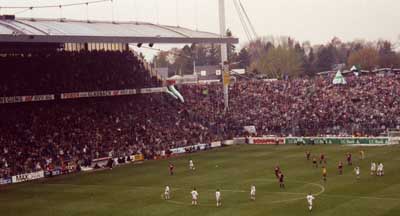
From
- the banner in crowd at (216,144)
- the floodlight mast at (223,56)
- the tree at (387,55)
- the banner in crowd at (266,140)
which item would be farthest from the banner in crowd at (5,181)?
the tree at (387,55)

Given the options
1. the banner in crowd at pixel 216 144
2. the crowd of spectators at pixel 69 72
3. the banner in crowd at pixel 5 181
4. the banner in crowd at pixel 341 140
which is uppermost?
the crowd of spectators at pixel 69 72

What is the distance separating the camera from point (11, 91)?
68312mm

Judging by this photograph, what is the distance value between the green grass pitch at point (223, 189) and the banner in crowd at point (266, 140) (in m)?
11.2

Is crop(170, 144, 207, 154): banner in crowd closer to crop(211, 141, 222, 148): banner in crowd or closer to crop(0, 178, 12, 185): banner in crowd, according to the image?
crop(211, 141, 222, 148): banner in crowd

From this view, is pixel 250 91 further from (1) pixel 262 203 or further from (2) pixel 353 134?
(1) pixel 262 203

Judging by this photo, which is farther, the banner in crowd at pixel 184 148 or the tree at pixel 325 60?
the tree at pixel 325 60

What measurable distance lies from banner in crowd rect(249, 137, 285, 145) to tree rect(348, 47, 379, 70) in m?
74.5

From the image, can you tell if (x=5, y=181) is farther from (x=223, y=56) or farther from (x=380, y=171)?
(x=223, y=56)

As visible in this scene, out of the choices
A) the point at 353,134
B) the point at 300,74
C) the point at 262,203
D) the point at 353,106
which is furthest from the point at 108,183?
the point at 300,74

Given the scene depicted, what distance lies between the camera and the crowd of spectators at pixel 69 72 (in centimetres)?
7038

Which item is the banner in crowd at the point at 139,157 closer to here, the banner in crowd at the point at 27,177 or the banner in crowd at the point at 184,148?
the banner in crowd at the point at 184,148

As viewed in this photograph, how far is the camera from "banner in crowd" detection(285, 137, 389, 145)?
71.6 m

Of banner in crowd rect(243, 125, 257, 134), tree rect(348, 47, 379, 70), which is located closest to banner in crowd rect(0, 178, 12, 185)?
banner in crowd rect(243, 125, 257, 134)

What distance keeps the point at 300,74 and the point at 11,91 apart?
97194mm
